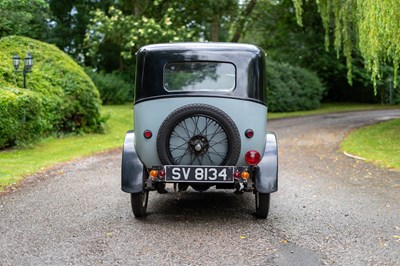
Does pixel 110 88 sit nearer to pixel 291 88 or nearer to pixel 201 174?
pixel 291 88

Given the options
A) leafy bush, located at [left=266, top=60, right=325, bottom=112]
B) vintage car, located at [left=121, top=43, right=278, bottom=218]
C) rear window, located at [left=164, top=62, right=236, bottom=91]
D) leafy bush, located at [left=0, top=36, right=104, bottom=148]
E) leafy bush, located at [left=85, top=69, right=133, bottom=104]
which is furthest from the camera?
leafy bush, located at [left=85, top=69, right=133, bottom=104]

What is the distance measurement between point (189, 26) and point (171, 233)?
20.8 metres

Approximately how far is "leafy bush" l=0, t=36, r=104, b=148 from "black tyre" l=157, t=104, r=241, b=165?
7649 mm

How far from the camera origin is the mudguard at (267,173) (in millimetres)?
6371

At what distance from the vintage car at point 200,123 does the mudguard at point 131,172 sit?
0.01 meters

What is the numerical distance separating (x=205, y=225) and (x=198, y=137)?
1.00m

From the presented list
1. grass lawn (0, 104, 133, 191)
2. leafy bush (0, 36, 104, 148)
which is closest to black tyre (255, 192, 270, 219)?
grass lawn (0, 104, 133, 191)

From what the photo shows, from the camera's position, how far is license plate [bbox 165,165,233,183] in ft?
20.4

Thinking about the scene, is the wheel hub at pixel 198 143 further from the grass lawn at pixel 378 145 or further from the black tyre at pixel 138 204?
the grass lawn at pixel 378 145

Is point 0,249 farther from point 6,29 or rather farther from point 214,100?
point 6,29

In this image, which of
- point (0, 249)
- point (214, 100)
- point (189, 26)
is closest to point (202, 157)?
point (214, 100)

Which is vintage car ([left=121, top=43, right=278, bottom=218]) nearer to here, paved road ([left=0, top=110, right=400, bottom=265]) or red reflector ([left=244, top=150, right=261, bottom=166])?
red reflector ([left=244, top=150, right=261, bottom=166])

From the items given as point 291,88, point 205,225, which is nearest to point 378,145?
point 205,225

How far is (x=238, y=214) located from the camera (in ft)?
22.8
